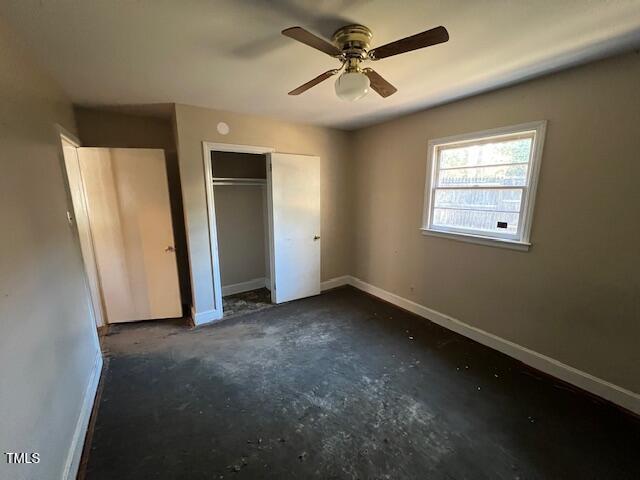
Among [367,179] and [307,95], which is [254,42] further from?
[367,179]

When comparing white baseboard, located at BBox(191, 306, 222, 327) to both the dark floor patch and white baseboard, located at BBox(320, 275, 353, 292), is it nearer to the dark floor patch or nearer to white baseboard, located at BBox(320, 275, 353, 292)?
the dark floor patch

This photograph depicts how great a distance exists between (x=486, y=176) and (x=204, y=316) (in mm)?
3397

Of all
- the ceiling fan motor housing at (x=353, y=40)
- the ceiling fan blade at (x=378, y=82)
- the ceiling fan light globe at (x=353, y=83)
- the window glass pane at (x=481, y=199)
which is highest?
the ceiling fan motor housing at (x=353, y=40)

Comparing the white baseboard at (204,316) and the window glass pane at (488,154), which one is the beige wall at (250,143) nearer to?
the white baseboard at (204,316)

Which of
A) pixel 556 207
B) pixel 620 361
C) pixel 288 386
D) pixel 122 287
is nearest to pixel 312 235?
pixel 288 386

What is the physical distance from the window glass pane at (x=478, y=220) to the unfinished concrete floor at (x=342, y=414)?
46.4 inches

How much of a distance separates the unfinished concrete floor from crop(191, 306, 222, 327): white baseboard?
11.4 inches

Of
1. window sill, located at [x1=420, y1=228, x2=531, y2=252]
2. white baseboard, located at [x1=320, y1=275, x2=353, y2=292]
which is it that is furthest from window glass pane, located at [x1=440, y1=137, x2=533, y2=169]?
white baseboard, located at [x1=320, y1=275, x2=353, y2=292]

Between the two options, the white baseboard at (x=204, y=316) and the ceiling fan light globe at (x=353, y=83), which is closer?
the ceiling fan light globe at (x=353, y=83)

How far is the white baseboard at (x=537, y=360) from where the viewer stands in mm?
1864

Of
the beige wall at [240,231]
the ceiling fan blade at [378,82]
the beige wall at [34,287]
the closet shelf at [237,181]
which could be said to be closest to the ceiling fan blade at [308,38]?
the ceiling fan blade at [378,82]

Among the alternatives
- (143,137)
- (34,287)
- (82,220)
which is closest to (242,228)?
(143,137)

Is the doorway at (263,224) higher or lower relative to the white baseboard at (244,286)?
higher

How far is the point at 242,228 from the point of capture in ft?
13.0
